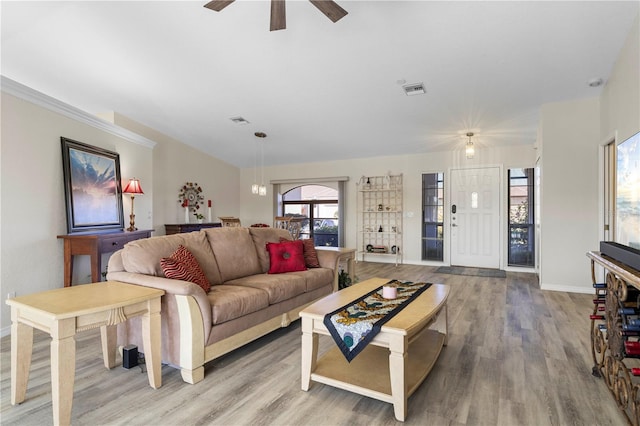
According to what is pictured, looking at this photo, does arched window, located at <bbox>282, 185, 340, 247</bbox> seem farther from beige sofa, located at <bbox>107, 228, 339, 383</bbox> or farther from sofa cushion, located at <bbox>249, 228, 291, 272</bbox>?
beige sofa, located at <bbox>107, 228, 339, 383</bbox>

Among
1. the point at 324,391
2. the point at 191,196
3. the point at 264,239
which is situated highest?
the point at 191,196

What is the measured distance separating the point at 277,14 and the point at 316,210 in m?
6.04

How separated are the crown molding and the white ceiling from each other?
484mm

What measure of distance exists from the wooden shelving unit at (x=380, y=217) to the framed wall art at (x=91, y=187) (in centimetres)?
470

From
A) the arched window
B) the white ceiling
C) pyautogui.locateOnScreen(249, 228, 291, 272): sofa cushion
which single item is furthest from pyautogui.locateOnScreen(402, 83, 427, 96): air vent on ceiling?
the arched window

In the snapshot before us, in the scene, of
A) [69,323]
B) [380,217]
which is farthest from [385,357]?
[380,217]

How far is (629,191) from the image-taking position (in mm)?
2674

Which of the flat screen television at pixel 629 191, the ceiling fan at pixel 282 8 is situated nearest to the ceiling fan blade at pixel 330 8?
the ceiling fan at pixel 282 8

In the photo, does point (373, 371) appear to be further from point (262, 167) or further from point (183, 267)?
point (262, 167)

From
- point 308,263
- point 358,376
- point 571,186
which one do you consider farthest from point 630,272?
point 571,186

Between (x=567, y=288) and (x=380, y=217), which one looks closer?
(x=567, y=288)

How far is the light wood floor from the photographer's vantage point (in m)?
1.82

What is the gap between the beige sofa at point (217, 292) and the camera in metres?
2.20

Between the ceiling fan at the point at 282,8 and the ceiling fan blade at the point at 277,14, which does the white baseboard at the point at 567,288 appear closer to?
the ceiling fan at the point at 282,8
